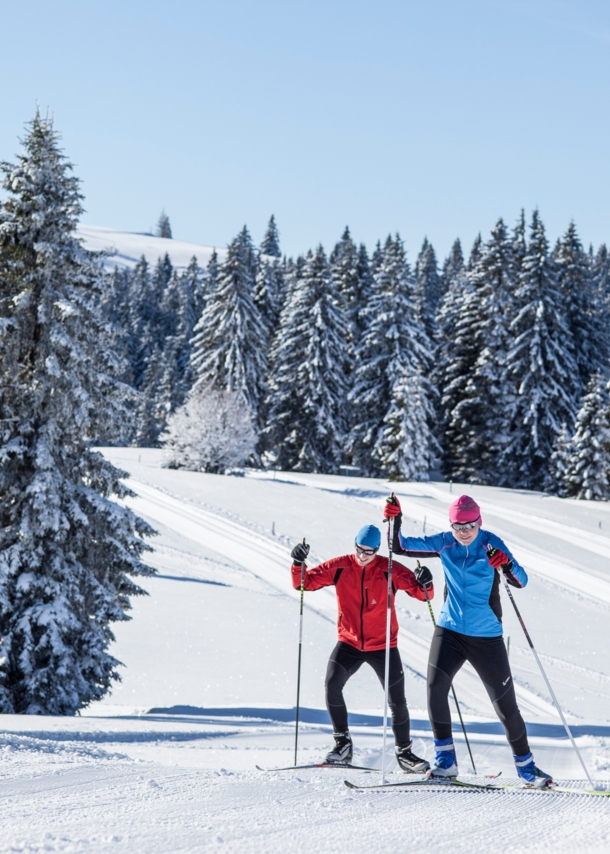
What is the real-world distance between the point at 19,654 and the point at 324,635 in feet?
27.3

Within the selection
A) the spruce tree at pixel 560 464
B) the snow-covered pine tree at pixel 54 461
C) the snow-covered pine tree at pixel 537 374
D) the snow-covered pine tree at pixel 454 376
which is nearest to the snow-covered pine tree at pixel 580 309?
the snow-covered pine tree at pixel 537 374

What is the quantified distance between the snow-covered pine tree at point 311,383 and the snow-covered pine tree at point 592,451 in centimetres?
1297

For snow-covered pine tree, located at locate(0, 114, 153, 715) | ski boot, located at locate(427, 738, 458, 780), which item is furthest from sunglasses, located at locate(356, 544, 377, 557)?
snow-covered pine tree, located at locate(0, 114, 153, 715)

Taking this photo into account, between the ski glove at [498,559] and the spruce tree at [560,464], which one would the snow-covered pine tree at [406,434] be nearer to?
the spruce tree at [560,464]

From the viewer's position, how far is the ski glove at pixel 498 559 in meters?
5.37

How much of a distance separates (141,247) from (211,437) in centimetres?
14741

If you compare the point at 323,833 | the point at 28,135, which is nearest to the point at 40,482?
the point at 28,135

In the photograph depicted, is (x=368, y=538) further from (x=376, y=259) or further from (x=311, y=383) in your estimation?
(x=376, y=259)

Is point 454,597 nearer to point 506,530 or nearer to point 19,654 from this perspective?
point 19,654

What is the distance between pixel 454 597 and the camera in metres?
5.40

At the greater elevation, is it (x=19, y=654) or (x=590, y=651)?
(x=19, y=654)

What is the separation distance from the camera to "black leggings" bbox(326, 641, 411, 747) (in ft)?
19.7

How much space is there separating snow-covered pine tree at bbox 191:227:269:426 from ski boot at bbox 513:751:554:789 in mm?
39615

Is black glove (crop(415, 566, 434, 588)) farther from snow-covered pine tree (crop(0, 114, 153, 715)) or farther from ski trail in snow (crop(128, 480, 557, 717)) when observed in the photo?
ski trail in snow (crop(128, 480, 557, 717))
